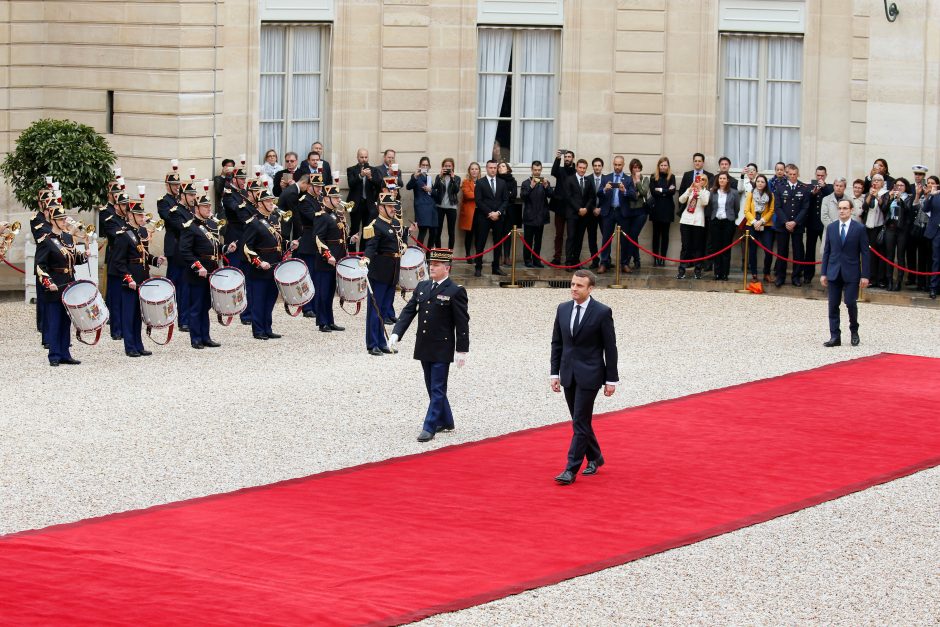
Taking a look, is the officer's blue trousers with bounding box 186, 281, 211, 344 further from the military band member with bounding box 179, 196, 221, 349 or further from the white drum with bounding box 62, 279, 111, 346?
the white drum with bounding box 62, 279, 111, 346

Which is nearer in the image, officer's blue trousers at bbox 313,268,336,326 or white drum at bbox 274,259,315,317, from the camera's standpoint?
white drum at bbox 274,259,315,317

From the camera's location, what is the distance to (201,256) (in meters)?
19.6

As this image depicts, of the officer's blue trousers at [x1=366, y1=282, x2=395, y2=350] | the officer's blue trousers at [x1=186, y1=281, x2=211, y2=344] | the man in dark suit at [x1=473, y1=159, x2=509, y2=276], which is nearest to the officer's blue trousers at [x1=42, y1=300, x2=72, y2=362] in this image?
the officer's blue trousers at [x1=186, y1=281, x2=211, y2=344]

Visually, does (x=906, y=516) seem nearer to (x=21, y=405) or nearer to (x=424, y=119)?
(x=21, y=405)

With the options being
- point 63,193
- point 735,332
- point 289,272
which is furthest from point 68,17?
point 735,332

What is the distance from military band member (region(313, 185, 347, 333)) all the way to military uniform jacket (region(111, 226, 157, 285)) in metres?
2.24

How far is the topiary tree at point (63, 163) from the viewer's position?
22.0 meters

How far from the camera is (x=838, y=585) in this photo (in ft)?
34.2

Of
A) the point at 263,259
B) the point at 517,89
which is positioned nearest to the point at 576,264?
the point at 517,89

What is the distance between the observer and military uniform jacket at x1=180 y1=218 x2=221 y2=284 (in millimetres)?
19438

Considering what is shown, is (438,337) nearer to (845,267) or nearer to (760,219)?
(845,267)

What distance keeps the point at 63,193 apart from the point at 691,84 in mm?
9476

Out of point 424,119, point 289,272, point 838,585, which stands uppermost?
point 424,119

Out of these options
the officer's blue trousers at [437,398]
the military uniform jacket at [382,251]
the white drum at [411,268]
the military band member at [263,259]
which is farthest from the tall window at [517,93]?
the officer's blue trousers at [437,398]
